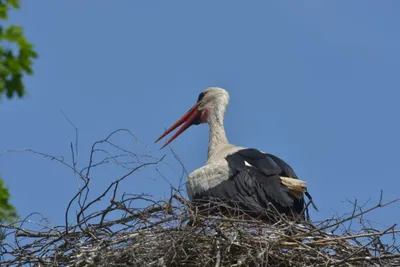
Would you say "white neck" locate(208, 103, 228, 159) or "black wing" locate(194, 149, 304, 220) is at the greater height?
"white neck" locate(208, 103, 228, 159)

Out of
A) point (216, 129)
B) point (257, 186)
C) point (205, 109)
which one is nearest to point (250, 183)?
point (257, 186)

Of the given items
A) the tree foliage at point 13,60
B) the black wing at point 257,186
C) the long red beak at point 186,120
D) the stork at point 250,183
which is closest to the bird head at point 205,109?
the long red beak at point 186,120

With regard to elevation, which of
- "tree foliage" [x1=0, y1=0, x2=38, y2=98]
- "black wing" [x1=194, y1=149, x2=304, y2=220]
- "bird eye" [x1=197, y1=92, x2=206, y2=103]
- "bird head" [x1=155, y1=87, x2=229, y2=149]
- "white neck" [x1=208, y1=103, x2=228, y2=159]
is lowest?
"tree foliage" [x1=0, y1=0, x2=38, y2=98]

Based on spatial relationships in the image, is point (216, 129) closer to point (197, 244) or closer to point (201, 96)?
point (201, 96)

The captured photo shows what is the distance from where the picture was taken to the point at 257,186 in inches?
313

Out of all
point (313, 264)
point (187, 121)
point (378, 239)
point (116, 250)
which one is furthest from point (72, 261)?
point (187, 121)

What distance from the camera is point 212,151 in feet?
30.8

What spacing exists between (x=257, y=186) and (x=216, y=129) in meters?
1.95

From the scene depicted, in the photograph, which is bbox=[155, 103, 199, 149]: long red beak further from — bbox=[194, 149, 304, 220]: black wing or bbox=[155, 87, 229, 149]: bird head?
bbox=[194, 149, 304, 220]: black wing

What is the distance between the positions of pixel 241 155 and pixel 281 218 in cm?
163

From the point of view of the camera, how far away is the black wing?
779cm

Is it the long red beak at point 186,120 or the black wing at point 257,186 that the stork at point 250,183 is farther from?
the long red beak at point 186,120

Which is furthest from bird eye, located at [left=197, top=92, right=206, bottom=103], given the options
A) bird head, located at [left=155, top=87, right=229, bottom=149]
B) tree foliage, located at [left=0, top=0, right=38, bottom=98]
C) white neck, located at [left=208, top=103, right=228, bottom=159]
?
tree foliage, located at [left=0, top=0, right=38, bottom=98]

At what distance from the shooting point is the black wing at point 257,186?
779 centimetres
